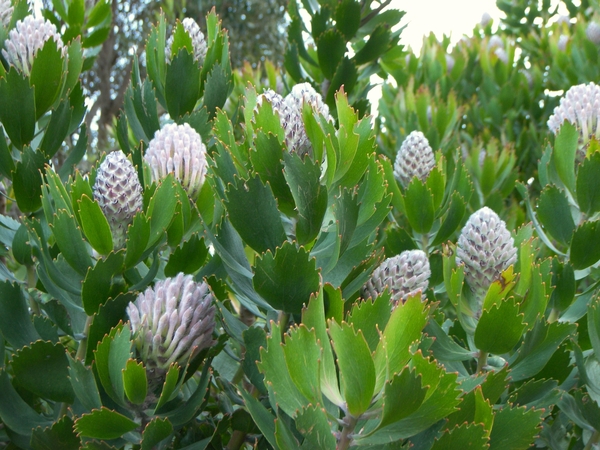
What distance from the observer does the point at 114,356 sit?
0.56 metres

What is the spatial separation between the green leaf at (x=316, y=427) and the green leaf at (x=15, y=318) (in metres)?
0.36

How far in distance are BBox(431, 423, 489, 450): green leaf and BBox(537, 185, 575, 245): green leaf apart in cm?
47

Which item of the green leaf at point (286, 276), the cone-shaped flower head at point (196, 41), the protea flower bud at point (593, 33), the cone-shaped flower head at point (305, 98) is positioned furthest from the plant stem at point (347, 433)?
the protea flower bud at point (593, 33)

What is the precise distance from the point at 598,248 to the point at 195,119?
624 millimetres

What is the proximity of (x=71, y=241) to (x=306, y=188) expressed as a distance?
10.1 inches

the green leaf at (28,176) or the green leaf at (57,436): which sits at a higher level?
the green leaf at (28,176)

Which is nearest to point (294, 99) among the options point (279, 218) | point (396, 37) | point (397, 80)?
point (279, 218)

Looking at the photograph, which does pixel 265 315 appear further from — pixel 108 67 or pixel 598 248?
pixel 108 67

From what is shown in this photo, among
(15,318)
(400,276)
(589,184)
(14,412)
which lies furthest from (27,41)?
(589,184)

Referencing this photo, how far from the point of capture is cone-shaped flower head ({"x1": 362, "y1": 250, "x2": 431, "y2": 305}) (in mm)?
699

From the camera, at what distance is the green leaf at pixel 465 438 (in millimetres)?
515

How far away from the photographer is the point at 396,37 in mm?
1367

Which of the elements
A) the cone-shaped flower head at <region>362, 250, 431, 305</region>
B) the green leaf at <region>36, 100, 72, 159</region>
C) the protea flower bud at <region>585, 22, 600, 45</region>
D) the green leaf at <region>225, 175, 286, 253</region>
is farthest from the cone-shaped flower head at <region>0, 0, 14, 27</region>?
the protea flower bud at <region>585, 22, 600, 45</region>

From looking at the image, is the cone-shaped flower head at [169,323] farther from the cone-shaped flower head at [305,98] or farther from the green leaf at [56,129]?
the green leaf at [56,129]
